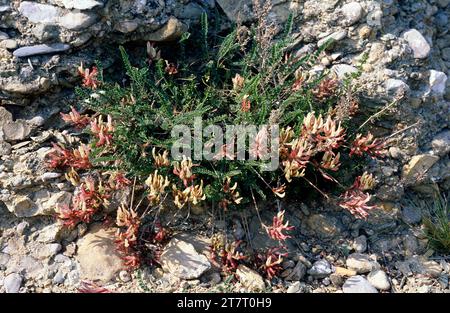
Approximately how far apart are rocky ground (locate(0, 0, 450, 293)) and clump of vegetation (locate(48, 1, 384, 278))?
16 cm

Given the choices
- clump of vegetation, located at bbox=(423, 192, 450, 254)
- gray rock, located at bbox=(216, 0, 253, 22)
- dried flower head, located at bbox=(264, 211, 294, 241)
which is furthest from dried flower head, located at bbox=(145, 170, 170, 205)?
clump of vegetation, located at bbox=(423, 192, 450, 254)

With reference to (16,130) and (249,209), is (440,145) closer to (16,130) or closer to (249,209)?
(249,209)

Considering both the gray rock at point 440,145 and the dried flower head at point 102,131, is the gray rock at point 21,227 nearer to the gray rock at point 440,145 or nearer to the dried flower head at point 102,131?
the dried flower head at point 102,131

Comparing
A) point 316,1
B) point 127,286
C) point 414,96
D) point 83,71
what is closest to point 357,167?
point 414,96

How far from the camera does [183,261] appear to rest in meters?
4.31

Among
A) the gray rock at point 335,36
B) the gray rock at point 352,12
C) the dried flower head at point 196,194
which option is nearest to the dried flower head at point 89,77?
the dried flower head at point 196,194

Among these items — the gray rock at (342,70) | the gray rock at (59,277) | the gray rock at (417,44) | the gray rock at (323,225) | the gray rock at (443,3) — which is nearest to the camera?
the gray rock at (59,277)

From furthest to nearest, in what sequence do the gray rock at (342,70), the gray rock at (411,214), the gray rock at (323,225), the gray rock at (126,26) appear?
the gray rock at (342,70), the gray rock at (411,214), the gray rock at (126,26), the gray rock at (323,225)

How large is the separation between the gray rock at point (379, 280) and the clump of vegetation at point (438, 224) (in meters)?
0.68

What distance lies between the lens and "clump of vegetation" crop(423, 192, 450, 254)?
4.74 meters

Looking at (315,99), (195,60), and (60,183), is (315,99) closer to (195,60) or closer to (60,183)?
(195,60)

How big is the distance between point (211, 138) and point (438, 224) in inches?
86.9

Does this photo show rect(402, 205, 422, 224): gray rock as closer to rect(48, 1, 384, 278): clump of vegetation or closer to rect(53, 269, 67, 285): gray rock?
rect(48, 1, 384, 278): clump of vegetation

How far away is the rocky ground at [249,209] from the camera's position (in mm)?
4328
